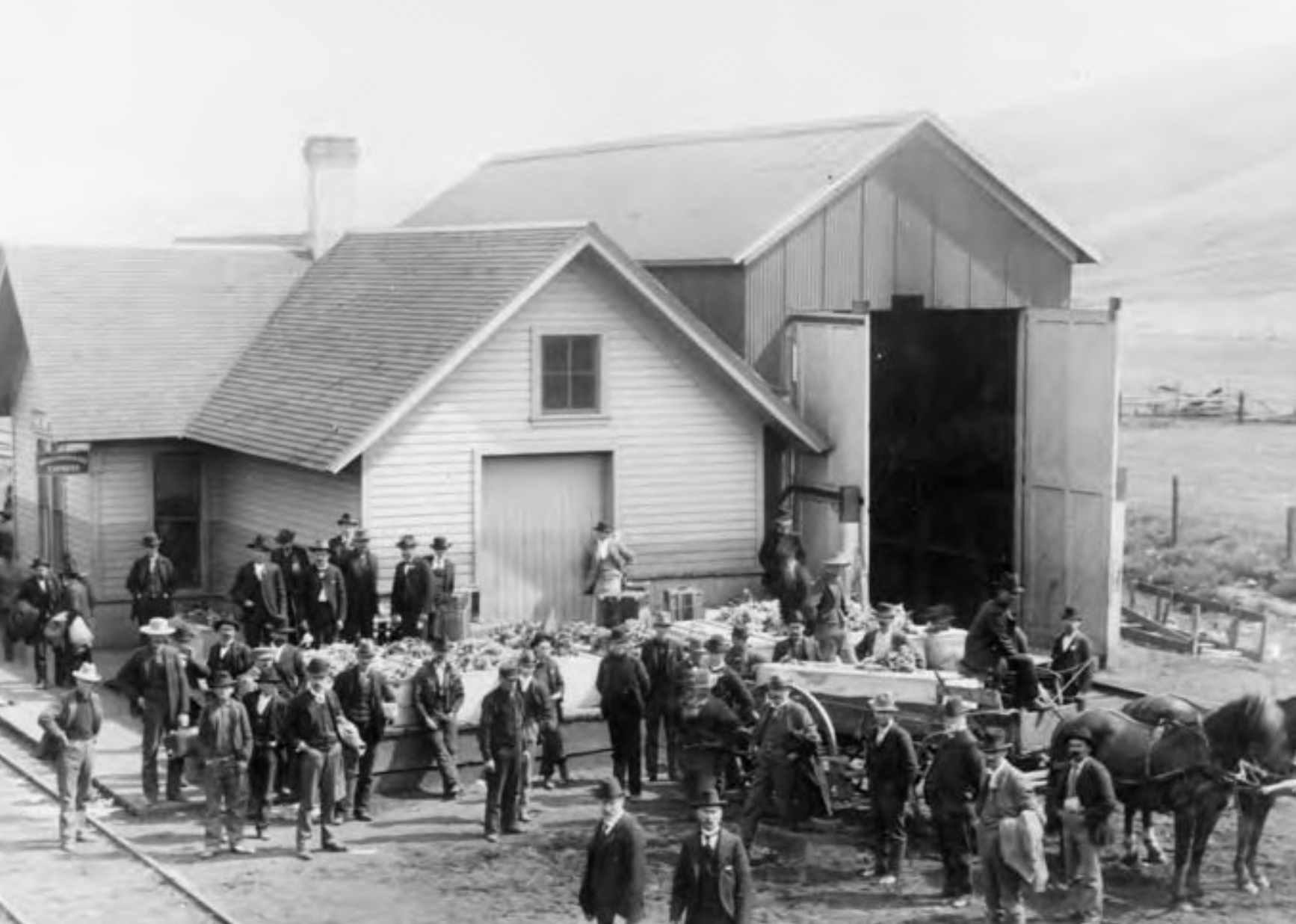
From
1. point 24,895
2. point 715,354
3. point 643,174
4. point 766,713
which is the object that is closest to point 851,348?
point 715,354

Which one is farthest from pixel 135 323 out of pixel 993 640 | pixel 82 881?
pixel 993 640

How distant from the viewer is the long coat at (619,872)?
535 inches

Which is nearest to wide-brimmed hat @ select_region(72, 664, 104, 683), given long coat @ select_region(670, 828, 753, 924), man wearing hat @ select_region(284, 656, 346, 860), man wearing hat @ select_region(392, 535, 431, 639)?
man wearing hat @ select_region(284, 656, 346, 860)

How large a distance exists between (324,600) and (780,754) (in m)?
7.57

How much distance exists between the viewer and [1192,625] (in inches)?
1165

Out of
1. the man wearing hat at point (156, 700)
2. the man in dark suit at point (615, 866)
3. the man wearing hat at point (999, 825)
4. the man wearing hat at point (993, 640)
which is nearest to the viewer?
Answer: the man in dark suit at point (615, 866)

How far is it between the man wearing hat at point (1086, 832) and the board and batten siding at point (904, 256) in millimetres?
12740

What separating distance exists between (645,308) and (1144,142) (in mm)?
120377

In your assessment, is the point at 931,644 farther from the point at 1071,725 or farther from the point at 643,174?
the point at 643,174

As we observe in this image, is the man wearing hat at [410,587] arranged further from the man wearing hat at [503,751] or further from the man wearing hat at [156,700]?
the man wearing hat at [503,751]

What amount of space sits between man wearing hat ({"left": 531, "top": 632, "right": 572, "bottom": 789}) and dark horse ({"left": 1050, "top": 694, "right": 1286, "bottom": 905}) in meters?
5.40

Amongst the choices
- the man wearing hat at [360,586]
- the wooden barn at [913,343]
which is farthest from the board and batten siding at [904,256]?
the man wearing hat at [360,586]

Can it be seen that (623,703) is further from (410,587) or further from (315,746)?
(410,587)

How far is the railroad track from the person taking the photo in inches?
627
